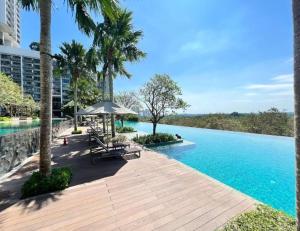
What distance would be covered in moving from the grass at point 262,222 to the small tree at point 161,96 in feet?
38.2

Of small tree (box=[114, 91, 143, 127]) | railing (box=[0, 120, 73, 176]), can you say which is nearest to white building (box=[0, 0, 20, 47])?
small tree (box=[114, 91, 143, 127])

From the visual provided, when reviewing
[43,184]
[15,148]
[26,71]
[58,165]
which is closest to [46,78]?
[43,184]

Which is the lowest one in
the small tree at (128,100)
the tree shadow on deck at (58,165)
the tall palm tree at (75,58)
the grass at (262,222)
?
the grass at (262,222)

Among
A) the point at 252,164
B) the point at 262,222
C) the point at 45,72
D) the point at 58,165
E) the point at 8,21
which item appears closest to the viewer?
the point at 262,222

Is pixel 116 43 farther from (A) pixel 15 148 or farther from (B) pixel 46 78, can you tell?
(A) pixel 15 148

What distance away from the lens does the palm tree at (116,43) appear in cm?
1203

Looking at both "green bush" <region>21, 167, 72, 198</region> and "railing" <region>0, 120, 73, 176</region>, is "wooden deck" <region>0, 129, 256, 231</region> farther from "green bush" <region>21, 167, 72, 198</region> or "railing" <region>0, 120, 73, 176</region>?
"railing" <region>0, 120, 73, 176</region>

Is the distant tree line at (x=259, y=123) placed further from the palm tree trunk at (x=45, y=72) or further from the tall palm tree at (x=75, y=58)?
the palm tree trunk at (x=45, y=72)

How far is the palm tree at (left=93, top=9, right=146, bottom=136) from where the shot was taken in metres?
12.0

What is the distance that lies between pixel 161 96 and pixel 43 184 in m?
11.8

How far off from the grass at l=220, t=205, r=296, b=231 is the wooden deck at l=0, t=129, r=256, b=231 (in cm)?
24

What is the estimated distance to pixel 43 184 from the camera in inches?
180

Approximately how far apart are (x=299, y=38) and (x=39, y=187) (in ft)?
19.2

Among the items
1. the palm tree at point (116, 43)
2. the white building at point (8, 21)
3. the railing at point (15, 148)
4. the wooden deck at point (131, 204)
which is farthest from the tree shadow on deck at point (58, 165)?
the white building at point (8, 21)
